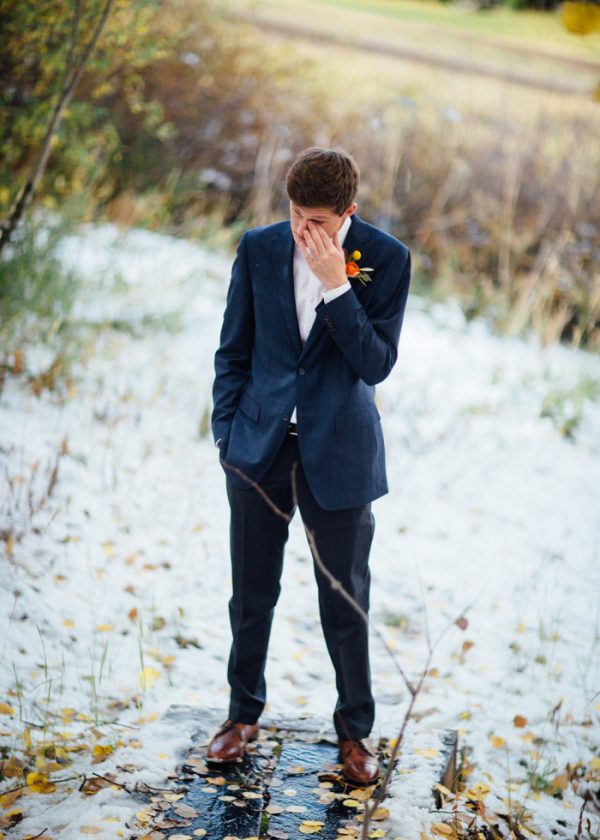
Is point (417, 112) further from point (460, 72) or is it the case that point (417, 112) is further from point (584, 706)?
point (584, 706)

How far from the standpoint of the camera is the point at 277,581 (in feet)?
9.09

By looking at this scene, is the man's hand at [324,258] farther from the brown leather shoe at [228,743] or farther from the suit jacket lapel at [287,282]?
the brown leather shoe at [228,743]

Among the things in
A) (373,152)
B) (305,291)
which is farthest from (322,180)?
(373,152)

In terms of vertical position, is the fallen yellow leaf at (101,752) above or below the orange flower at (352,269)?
below

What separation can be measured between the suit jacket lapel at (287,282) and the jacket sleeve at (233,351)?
0.41 ft

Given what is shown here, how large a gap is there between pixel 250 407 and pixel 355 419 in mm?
324

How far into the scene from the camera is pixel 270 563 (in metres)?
2.70

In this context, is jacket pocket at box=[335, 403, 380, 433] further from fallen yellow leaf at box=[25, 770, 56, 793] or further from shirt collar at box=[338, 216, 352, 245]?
fallen yellow leaf at box=[25, 770, 56, 793]

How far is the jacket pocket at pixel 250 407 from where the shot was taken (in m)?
2.56

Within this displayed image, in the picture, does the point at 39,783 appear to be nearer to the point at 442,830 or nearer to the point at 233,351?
the point at 442,830

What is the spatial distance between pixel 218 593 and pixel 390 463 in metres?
1.78

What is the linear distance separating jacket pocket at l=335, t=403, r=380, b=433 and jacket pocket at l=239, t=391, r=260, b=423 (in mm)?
249

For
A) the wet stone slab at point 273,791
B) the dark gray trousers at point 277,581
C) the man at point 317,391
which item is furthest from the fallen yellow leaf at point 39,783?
the man at point 317,391

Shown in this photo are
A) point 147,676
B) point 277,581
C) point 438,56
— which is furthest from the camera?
point 438,56
